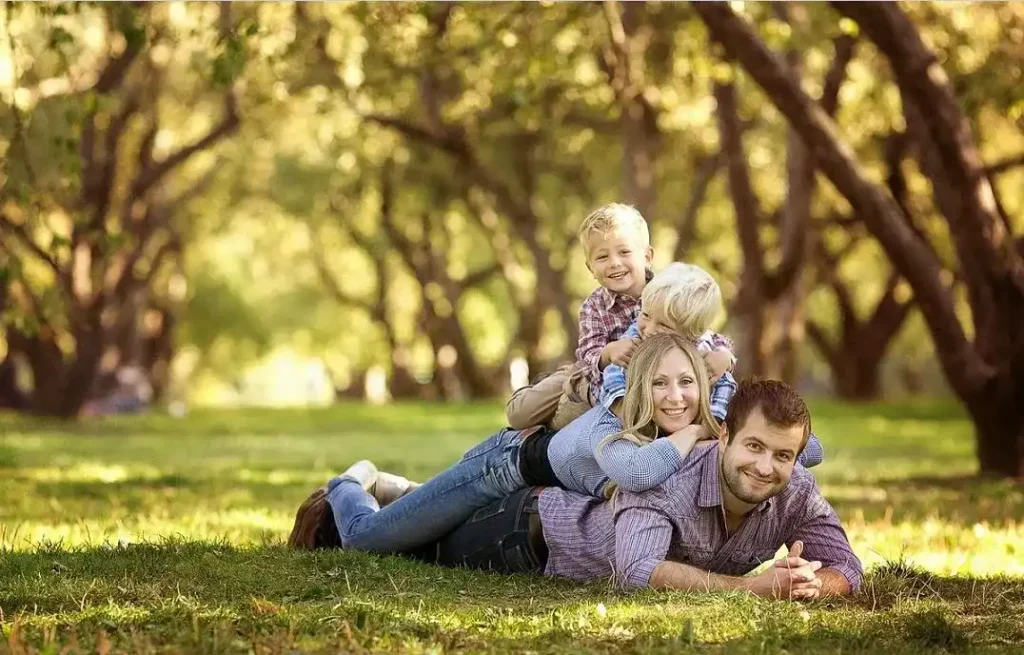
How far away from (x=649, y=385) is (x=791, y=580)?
3.28ft

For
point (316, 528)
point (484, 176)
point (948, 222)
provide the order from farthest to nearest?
point (484, 176) < point (948, 222) < point (316, 528)

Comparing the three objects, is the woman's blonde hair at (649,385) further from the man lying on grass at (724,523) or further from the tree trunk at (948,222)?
the tree trunk at (948,222)

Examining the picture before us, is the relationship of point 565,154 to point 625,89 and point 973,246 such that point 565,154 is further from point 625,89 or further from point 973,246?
point 973,246

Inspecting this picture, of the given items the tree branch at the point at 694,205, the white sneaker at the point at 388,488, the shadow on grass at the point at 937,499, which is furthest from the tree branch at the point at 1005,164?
the white sneaker at the point at 388,488

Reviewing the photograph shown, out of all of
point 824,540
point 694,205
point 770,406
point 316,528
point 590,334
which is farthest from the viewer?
point 694,205

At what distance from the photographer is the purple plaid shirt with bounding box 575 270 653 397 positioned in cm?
747

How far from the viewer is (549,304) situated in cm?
3092

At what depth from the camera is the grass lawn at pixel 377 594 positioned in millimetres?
5344

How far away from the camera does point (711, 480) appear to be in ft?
20.9

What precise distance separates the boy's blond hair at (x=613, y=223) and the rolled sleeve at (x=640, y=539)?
1.45m

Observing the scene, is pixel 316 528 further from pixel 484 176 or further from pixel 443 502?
pixel 484 176

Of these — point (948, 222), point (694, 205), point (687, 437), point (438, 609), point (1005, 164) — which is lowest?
point (438, 609)

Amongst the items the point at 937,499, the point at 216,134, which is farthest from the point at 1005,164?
the point at 937,499

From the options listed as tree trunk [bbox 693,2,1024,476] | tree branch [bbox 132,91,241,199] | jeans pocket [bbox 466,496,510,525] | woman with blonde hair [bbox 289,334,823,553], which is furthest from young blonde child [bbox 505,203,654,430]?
tree branch [bbox 132,91,241,199]
